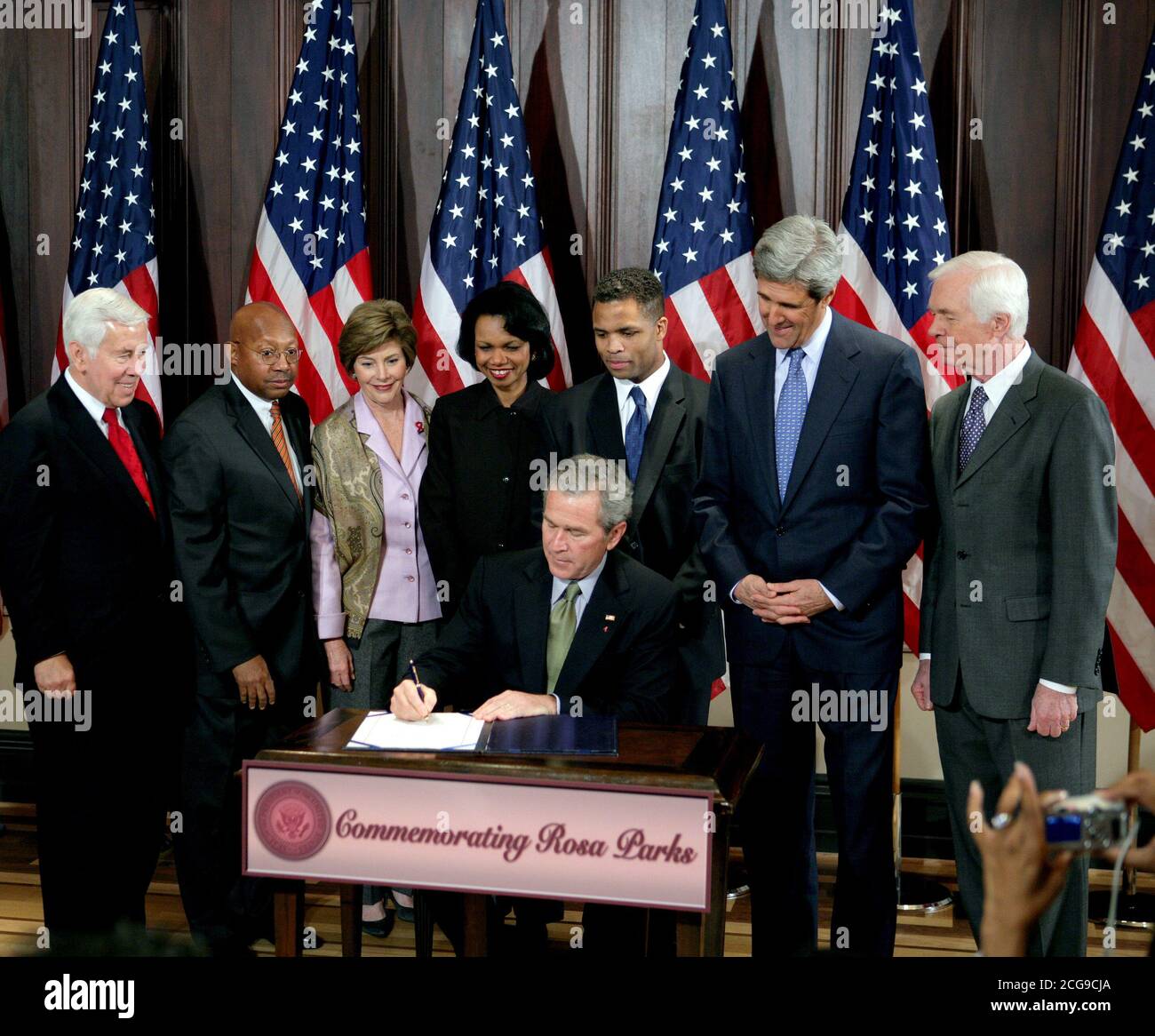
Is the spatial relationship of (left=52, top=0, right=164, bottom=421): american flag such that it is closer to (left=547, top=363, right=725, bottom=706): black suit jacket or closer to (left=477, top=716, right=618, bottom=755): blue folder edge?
(left=547, top=363, right=725, bottom=706): black suit jacket

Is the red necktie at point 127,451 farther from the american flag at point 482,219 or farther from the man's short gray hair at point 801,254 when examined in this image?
the man's short gray hair at point 801,254

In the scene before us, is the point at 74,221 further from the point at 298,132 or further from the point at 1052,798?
the point at 1052,798

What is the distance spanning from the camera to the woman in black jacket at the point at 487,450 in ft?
12.7

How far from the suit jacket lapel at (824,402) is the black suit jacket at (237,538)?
4.82 feet

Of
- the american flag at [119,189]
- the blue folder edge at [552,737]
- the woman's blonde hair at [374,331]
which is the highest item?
the american flag at [119,189]

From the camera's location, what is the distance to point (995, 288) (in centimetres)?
315

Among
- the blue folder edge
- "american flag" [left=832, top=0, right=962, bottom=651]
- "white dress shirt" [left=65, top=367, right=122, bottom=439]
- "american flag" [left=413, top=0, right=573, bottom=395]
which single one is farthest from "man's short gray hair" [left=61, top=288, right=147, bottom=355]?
"american flag" [left=832, top=0, right=962, bottom=651]

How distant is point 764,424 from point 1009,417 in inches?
24.6

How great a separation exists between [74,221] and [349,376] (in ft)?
4.69

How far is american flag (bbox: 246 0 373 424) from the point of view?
4.61m

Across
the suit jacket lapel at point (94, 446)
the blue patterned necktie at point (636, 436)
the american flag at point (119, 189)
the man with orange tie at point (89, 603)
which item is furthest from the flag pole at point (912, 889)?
the american flag at point (119, 189)

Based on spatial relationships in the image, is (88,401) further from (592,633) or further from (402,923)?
(402,923)

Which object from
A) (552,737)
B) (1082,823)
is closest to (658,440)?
(552,737)

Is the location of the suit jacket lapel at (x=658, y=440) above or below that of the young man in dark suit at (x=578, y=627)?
above
